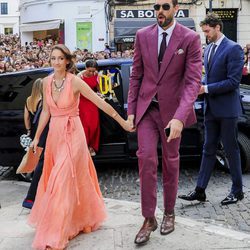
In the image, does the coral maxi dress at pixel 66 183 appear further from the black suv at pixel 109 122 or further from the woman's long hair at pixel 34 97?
the black suv at pixel 109 122

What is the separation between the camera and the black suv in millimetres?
7207

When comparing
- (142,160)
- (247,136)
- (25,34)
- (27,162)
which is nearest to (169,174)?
(142,160)

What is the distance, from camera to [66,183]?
438 cm

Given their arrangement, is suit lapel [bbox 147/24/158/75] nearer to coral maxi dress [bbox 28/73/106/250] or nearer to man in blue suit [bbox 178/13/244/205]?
coral maxi dress [bbox 28/73/106/250]

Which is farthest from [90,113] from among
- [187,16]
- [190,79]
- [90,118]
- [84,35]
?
[84,35]

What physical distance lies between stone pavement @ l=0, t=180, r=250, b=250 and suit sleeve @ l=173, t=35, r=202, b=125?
3.19 ft

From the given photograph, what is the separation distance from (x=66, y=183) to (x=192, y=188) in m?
2.74

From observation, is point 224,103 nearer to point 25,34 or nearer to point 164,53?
point 164,53

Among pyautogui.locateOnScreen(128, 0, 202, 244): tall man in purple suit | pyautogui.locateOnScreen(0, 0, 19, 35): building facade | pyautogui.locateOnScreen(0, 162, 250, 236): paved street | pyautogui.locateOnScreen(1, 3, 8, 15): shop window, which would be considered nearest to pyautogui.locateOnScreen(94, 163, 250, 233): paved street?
pyautogui.locateOnScreen(0, 162, 250, 236): paved street

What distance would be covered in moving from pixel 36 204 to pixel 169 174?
46.4 inches

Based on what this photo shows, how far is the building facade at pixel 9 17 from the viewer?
89.0 meters

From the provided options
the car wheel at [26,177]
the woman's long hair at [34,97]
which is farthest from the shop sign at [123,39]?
the woman's long hair at [34,97]

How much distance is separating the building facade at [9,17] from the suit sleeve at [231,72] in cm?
8649

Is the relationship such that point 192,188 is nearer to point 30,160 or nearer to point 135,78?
point 30,160
